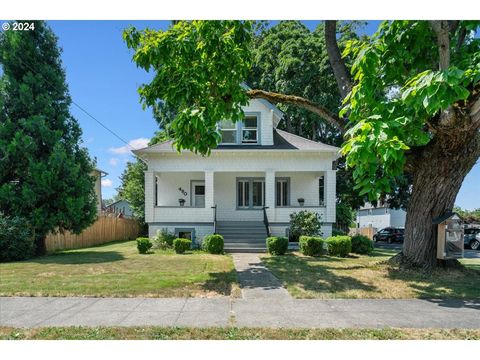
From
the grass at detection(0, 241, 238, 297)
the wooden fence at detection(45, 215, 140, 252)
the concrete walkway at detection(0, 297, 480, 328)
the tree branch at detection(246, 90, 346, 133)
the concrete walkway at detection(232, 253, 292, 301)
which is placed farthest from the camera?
the wooden fence at detection(45, 215, 140, 252)

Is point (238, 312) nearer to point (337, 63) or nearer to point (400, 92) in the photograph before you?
point (400, 92)

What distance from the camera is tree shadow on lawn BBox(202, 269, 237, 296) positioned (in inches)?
270

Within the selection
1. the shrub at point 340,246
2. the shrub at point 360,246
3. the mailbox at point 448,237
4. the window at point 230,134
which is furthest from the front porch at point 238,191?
the mailbox at point 448,237

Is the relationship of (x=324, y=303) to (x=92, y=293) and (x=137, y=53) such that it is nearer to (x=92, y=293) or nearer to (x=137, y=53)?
(x=92, y=293)

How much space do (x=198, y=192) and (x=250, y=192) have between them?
2929 millimetres

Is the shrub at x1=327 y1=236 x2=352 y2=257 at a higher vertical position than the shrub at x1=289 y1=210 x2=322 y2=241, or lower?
lower

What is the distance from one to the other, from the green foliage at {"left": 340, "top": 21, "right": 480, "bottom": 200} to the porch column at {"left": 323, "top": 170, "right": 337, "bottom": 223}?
7.90 meters

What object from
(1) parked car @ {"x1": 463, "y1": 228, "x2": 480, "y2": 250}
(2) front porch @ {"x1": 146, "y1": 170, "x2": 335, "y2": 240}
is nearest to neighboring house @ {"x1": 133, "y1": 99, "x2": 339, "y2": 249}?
(2) front porch @ {"x1": 146, "y1": 170, "x2": 335, "y2": 240}

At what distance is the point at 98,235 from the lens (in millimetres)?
20766

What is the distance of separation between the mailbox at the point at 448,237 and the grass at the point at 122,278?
539cm

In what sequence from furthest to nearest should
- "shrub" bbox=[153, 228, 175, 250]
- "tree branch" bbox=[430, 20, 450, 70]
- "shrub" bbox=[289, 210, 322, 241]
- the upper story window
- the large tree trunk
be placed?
the upper story window < "shrub" bbox=[289, 210, 322, 241] < "shrub" bbox=[153, 228, 175, 250] < the large tree trunk < "tree branch" bbox=[430, 20, 450, 70]

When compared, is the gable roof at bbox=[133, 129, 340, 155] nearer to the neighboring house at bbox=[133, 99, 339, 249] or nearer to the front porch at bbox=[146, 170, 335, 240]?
the neighboring house at bbox=[133, 99, 339, 249]

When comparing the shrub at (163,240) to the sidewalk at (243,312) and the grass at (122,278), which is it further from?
the sidewalk at (243,312)

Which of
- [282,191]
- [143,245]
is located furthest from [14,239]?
[282,191]
